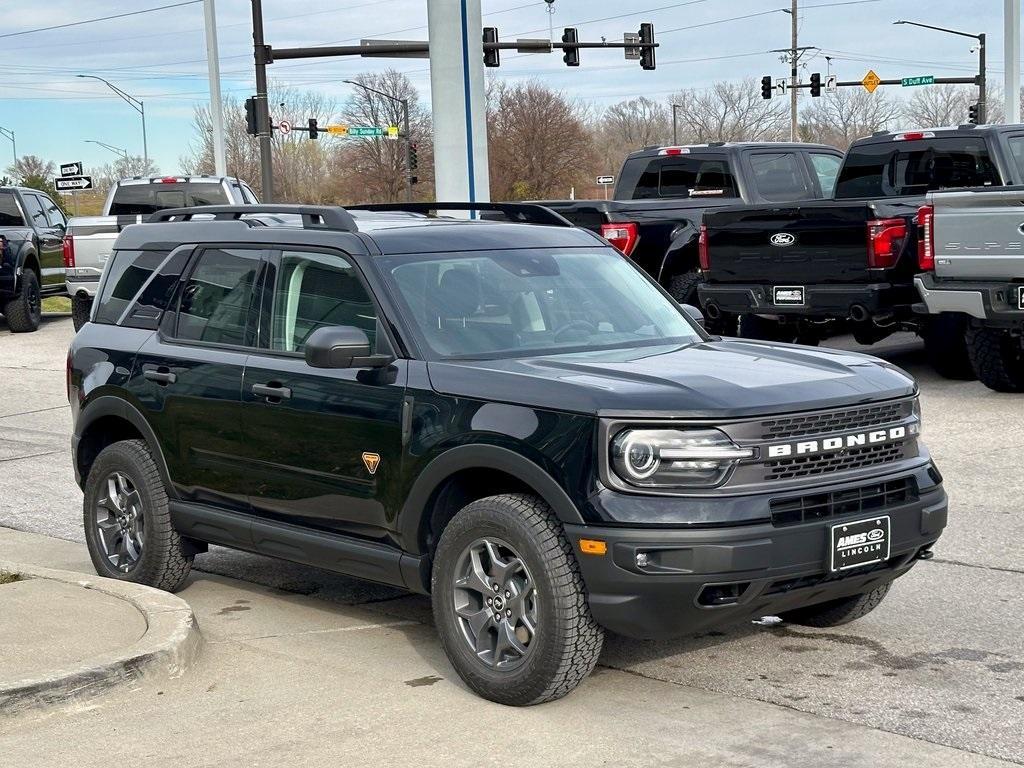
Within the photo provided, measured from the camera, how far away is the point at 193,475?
6742 mm

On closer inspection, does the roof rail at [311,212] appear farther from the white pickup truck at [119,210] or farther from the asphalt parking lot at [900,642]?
the white pickup truck at [119,210]

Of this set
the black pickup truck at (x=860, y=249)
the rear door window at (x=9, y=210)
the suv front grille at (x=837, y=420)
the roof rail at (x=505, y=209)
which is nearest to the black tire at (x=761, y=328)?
the black pickup truck at (x=860, y=249)

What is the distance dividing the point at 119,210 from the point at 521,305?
17315mm

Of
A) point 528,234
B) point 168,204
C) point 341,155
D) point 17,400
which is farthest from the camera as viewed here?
point 341,155

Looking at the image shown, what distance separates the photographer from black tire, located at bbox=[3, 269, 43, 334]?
2225cm

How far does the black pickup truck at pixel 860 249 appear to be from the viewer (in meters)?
12.9

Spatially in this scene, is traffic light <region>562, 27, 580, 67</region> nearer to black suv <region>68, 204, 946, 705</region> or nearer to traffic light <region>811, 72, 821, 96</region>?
traffic light <region>811, 72, 821, 96</region>

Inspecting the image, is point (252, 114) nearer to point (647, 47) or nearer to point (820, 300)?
point (647, 47)

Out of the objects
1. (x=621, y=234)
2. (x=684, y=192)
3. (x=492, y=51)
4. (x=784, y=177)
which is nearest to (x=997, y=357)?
(x=621, y=234)

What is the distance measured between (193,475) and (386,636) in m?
1.22

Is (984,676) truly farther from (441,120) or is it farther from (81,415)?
(441,120)

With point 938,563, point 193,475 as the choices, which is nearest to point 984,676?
point 938,563

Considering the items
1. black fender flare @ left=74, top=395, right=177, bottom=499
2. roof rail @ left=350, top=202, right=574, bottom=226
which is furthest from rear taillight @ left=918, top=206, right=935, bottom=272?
black fender flare @ left=74, top=395, right=177, bottom=499

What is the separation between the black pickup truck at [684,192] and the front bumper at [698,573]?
1075 cm
